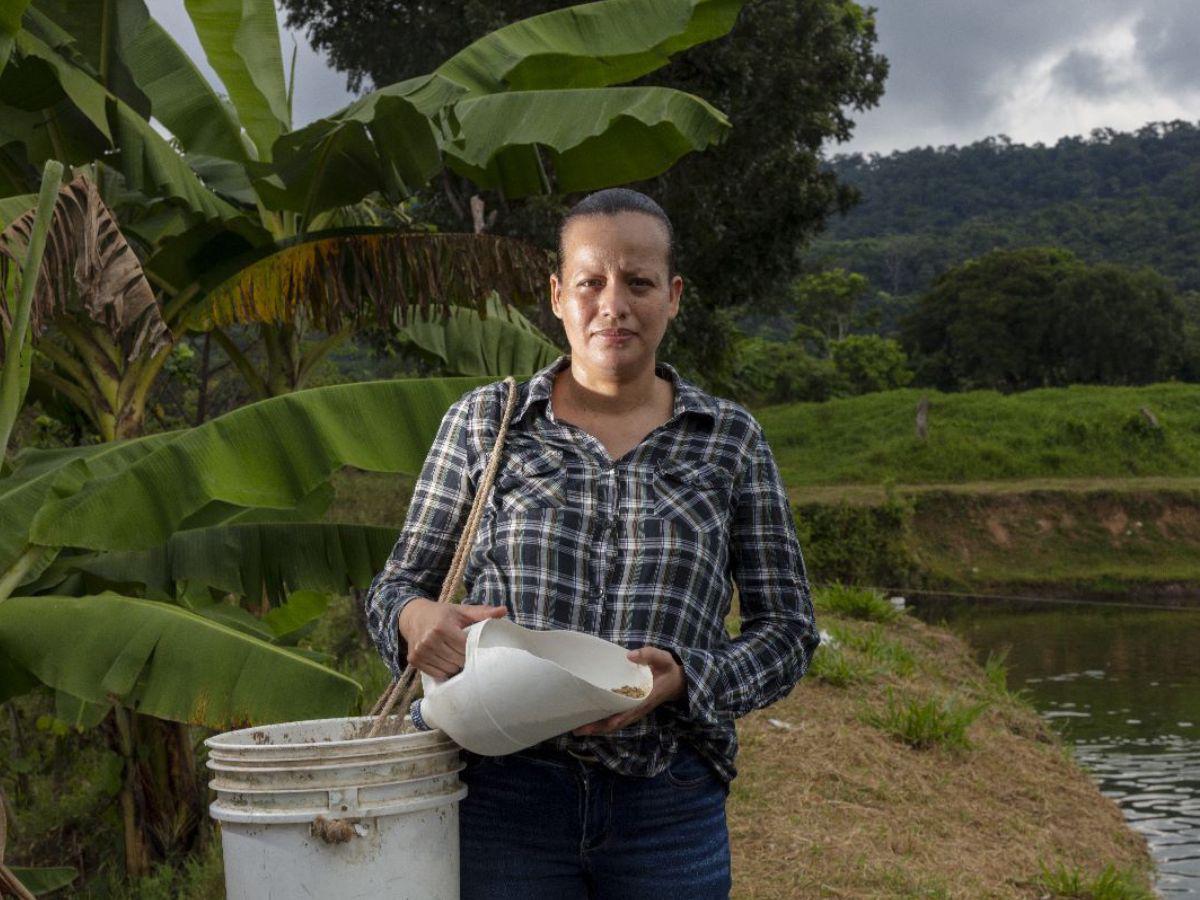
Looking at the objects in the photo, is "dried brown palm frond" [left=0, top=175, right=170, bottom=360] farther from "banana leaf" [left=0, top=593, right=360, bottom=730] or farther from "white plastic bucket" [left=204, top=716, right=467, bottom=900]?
"white plastic bucket" [left=204, top=716, right=467, bottom=900]

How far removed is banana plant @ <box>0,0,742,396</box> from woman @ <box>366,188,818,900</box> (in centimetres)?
319

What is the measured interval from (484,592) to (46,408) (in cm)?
536

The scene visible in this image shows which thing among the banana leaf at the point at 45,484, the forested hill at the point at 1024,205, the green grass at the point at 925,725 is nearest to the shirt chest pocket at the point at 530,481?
the banana leaf at the point at 45,484

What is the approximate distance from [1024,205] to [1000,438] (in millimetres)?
45935

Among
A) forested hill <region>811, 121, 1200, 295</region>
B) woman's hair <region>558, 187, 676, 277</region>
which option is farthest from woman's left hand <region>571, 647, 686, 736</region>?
forested hill <region>811, 121, 1200, 295</region>

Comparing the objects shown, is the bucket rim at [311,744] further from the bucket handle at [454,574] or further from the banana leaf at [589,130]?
the banana leaf at [589,130]

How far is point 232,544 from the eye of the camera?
196 inches

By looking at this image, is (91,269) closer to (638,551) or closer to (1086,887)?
(638,551)

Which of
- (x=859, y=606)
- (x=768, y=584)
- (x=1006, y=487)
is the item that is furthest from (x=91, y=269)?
(x=1006, y=487)

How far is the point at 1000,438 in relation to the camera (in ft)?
94.3

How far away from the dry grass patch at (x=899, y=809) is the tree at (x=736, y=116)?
7.05 m

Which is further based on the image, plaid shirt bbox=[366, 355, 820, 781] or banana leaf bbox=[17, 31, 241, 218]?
banana leaf bbox=[17, 31, 241, 218]

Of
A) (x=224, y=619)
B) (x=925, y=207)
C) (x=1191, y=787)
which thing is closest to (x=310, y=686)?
(x=224, y=619)

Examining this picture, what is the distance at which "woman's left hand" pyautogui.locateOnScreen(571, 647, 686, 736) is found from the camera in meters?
1.82
